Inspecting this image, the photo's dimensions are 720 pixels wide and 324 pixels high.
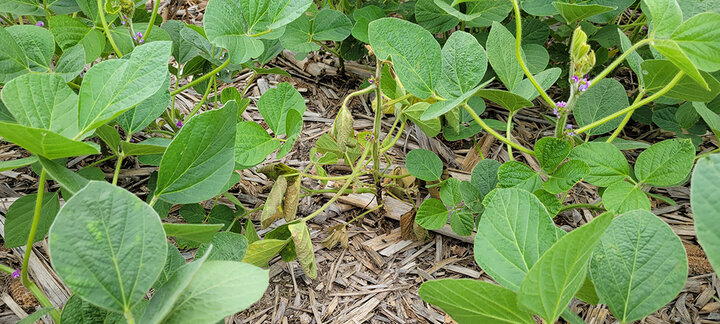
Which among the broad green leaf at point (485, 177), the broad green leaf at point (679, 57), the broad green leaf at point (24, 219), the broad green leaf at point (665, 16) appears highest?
the broad green leaf at point (665, 16)

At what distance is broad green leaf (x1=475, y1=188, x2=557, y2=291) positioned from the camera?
1.82 feet

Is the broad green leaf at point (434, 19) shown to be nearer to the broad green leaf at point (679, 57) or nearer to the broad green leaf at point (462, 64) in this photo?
the broad green leaf at point (462, 64)

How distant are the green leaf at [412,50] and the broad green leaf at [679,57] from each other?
0.32 metres

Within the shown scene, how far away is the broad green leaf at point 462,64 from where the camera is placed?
2.91 feet

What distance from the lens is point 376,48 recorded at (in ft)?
2.90

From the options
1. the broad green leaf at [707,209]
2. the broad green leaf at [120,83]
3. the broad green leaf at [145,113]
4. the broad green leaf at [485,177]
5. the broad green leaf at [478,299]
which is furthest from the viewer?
the broad green leaf at [485,177]

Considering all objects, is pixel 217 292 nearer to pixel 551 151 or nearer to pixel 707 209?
pixel 707 209

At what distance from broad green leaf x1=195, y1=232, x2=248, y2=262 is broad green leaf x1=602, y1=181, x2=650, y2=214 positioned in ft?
2.01

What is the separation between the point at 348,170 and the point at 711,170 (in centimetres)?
103

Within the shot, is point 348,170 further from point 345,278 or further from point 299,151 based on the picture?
point 345,278

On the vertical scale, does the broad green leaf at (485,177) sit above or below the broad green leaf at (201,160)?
below

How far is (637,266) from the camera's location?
542 millimetres

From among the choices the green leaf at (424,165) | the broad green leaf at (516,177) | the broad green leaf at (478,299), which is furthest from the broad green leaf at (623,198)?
the broad green leaf at (478,299)

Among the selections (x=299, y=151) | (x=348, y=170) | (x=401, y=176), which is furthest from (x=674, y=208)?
(x=299, y=151)
